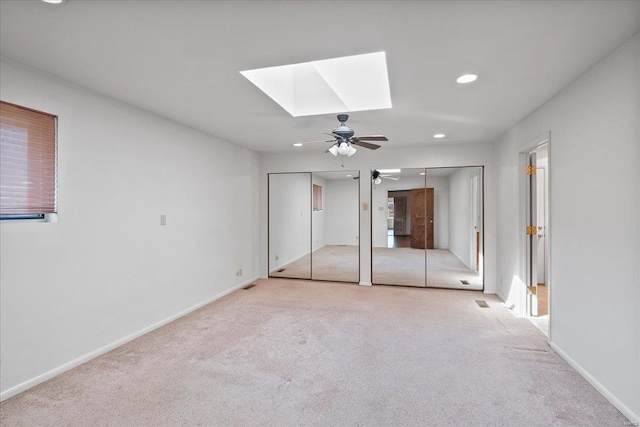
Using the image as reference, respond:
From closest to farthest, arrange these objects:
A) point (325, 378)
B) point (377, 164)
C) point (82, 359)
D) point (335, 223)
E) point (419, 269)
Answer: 1. point (325, 378)
2. point (82, 359)
3. point (377, 164)
4. point (419, 269)
5. point (335, 223)

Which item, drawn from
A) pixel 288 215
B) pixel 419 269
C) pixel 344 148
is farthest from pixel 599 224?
pixel 288 215

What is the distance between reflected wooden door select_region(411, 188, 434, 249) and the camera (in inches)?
240

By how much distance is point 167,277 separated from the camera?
387 centimetres

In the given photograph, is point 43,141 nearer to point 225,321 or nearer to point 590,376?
point 225,321

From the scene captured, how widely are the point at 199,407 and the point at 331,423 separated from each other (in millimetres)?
928

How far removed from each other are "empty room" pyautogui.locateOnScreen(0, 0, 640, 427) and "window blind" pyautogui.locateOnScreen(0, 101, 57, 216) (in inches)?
0.6

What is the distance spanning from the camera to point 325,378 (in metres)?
2.57

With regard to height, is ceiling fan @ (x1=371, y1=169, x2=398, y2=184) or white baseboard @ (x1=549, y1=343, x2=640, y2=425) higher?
ceiling fan @ (x1=371, y1=169, x2=398, y2=184)

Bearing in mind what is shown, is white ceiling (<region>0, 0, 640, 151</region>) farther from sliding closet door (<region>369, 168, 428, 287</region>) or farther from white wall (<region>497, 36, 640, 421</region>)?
sliding closet door (<region>369, 168, 428, 287</region>)

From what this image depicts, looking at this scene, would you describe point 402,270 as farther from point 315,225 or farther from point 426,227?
point 315,225

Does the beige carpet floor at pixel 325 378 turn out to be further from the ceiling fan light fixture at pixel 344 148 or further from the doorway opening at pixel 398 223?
the doorway opening at pixel 398 223

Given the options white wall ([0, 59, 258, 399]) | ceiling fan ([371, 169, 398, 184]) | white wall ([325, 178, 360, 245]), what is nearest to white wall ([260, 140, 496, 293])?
ceiling fan ([371, 169, 398, 184])

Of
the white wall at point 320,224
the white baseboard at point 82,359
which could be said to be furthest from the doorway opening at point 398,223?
the white baseboard at point 82,359

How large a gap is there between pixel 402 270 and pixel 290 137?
3310 mm
